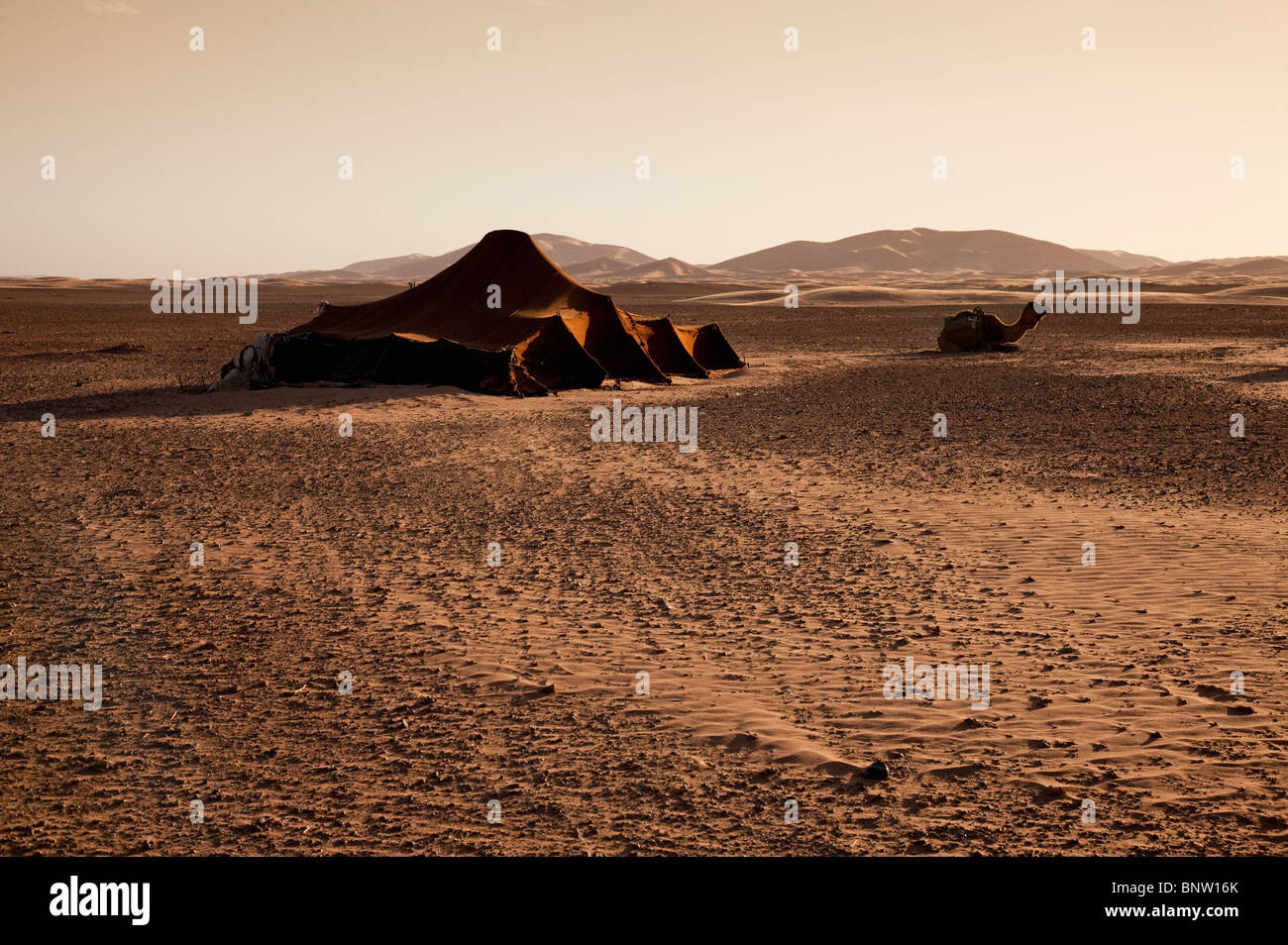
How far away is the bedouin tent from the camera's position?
2133 cm

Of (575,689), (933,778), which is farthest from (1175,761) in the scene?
(575,689)

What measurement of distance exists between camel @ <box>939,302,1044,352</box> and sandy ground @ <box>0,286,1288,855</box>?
13380mm

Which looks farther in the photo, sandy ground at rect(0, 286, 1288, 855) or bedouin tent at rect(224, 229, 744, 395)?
bedouin tent at rect(224, 229, 744, 395)

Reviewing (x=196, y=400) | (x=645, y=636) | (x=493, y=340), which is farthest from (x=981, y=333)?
(x=645, y=636)

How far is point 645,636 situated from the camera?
7.52 meters

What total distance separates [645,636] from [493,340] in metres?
15.5

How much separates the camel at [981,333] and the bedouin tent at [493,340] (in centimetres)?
701

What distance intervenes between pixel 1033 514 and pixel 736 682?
551cm

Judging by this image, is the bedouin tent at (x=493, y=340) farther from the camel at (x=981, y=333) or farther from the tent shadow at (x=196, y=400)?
the camel at (x=981, y=333)

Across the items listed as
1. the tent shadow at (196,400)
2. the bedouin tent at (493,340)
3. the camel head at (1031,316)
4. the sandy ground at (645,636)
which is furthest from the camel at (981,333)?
the tent shadow at (196,400)

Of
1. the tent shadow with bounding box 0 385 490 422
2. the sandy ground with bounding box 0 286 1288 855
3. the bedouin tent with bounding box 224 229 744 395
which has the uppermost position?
the bedouin tent with bounding box 224 229 744 395

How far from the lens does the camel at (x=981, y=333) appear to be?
97.0 ft

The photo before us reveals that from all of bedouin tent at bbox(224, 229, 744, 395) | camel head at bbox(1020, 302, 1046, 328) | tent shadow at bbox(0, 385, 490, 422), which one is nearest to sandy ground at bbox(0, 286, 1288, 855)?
tent shadow at bbox(0, 385, 490, 422)

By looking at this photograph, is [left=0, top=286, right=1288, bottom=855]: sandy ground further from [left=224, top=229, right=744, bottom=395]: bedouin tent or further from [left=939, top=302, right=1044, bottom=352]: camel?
[left=939, top=302, right=1044, bottom=352]: camel
